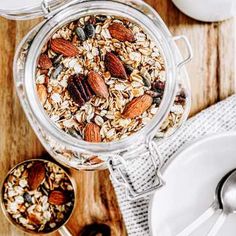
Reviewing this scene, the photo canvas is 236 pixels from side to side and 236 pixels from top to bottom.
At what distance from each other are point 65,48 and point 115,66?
0.06 metres

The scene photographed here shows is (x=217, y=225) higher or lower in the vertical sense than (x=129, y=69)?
lower

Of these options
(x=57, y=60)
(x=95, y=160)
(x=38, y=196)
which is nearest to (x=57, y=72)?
(x=57, y=60)

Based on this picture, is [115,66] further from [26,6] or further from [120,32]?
[26,6]

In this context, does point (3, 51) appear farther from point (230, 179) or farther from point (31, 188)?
point (230, 179)

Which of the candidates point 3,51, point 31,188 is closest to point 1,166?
point 31,188

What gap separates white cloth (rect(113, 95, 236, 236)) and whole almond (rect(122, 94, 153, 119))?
0.49ft

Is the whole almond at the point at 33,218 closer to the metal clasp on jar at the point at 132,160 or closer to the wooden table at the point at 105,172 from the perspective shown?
the wooden table at the point at 105,172

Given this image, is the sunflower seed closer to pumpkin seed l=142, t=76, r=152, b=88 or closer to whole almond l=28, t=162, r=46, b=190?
pumpkin seed l=142, t=76, r=152, b=88

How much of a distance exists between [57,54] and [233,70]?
28cm

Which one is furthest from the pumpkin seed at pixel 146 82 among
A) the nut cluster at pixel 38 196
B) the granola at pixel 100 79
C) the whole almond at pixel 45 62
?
the nut cluster at pixel 38 196

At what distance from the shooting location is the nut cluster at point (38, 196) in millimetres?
937

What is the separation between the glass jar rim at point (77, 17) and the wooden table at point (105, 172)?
145mm

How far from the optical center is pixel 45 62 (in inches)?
31.0

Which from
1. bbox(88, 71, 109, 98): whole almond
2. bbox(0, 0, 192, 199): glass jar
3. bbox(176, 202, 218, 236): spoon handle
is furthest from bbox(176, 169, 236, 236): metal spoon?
bbox(88, 71, 109, 98): whole almond
